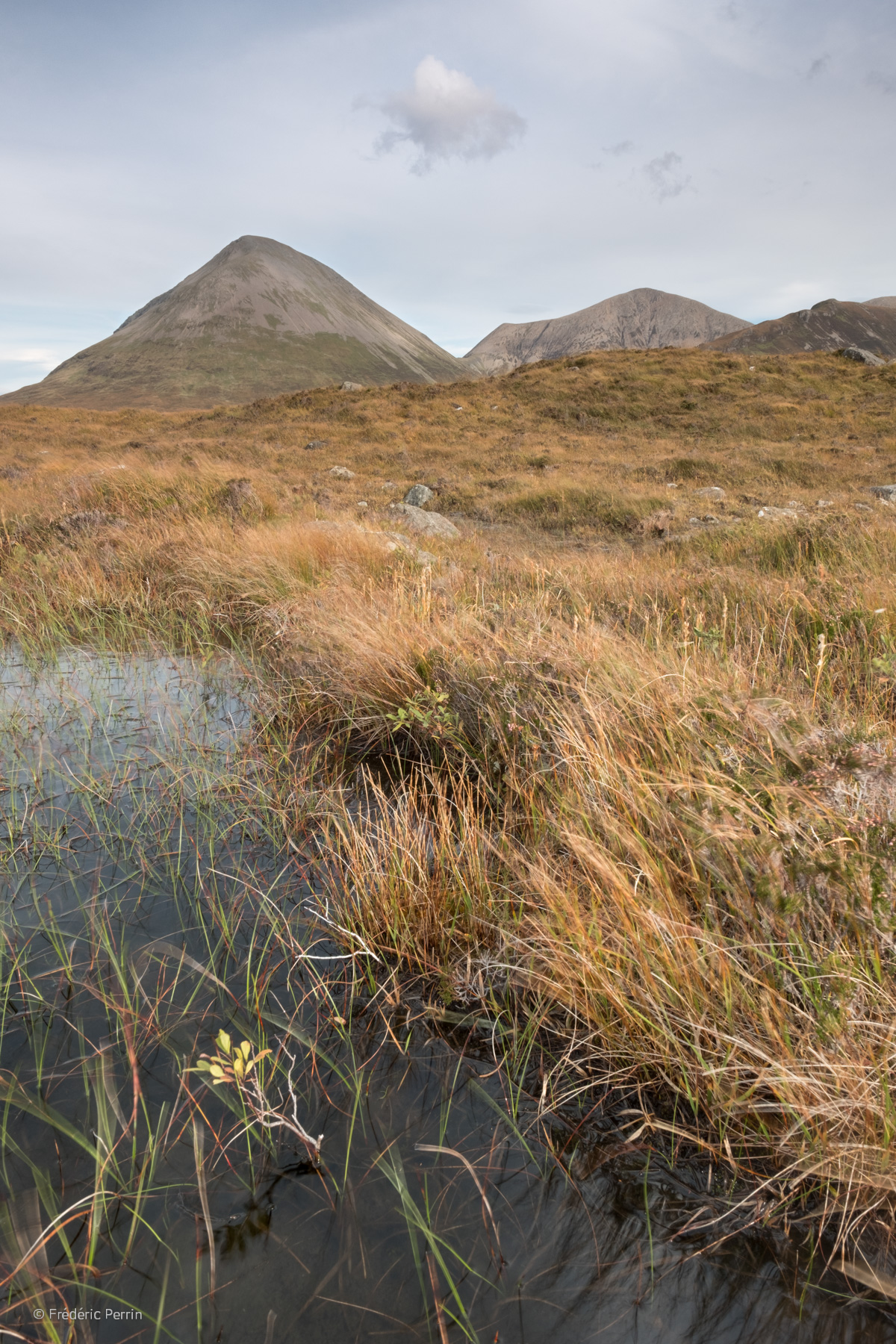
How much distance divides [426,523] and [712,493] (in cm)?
696

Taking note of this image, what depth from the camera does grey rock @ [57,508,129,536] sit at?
675 centimetres

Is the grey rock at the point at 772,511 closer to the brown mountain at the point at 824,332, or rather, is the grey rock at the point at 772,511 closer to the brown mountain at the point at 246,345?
the brown mountain at the point at 246,345

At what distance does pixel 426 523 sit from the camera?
32.7 ft

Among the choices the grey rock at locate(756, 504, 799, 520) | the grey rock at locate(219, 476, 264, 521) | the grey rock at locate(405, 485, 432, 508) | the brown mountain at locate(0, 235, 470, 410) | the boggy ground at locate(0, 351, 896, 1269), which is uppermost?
the brown mountain at locate(0, 235, 470, 410)

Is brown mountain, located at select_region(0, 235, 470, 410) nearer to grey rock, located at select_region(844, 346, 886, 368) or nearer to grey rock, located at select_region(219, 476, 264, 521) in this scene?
grey rock, located at select_region(844, 346, 886, 368)

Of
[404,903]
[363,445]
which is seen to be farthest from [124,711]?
[363,445]

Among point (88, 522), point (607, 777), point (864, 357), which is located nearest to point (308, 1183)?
point (607, 777)

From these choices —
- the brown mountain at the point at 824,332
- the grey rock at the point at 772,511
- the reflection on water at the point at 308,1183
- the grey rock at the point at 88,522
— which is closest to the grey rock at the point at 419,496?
the grey rock at the point at 772,511

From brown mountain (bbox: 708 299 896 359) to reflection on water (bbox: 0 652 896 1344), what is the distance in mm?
92144

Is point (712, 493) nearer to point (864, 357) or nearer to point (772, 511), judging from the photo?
point (772, 511)

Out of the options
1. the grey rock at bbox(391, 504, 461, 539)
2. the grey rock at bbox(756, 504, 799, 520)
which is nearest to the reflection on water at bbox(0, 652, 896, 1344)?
the grey rock at bbox(391, 504, 461, 539)

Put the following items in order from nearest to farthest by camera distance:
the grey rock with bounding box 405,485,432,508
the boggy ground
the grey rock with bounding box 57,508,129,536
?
the boggy ground → the grey rock with bounding box 57,508,129,536 → the grey rock with bounding box 405,485,432,508

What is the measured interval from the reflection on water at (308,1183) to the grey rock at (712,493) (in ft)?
43.6

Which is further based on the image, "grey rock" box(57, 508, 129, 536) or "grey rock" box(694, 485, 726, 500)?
"grey rock" box(694, 485, 726, 500)
